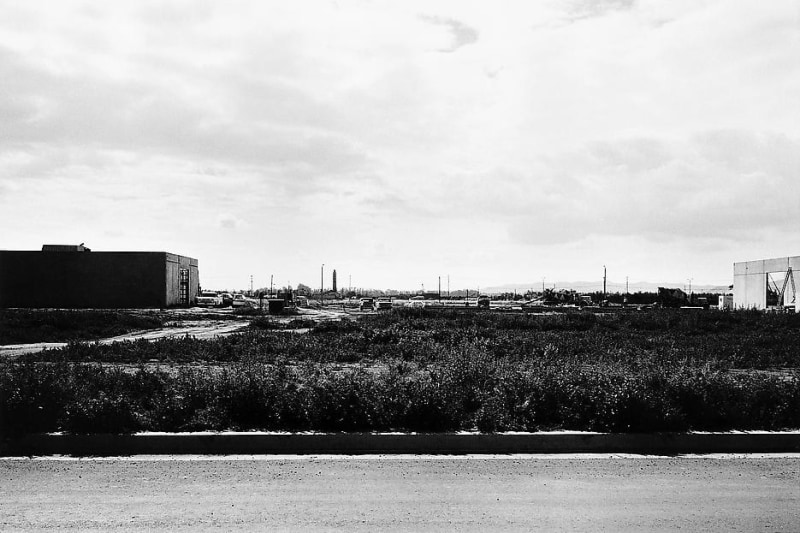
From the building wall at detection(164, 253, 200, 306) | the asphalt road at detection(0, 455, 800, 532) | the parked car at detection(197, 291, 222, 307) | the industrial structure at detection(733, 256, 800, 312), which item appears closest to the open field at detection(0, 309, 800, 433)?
the asphalt road at detection(0, 455, 800, 532)

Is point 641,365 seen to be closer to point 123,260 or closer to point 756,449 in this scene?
point 756,449

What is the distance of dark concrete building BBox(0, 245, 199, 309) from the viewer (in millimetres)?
61500

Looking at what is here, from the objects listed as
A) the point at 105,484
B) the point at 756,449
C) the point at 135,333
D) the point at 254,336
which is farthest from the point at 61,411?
the point at 135,333

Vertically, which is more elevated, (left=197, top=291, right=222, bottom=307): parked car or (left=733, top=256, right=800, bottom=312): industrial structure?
(left=733, top=256, right=800, bottom=312): industrial structure

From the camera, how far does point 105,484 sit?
6.37m

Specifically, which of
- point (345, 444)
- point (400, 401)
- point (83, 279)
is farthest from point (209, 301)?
point (345, 444)

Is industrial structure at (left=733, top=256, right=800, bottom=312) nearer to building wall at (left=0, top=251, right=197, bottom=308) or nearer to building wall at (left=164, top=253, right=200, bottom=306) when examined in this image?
building wall at (left=164, top=253, right=200, bottom=306)

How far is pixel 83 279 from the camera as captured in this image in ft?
203

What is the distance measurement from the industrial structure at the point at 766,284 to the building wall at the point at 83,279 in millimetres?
53723

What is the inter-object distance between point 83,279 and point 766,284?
62.6 m

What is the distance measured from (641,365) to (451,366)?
3590mm

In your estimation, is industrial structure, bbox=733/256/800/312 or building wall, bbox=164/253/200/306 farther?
building wall, bbox=164/253/200/306

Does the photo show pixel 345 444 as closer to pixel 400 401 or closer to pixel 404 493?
pixel 400 401

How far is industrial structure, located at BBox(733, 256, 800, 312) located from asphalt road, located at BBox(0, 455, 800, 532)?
4954 cm
